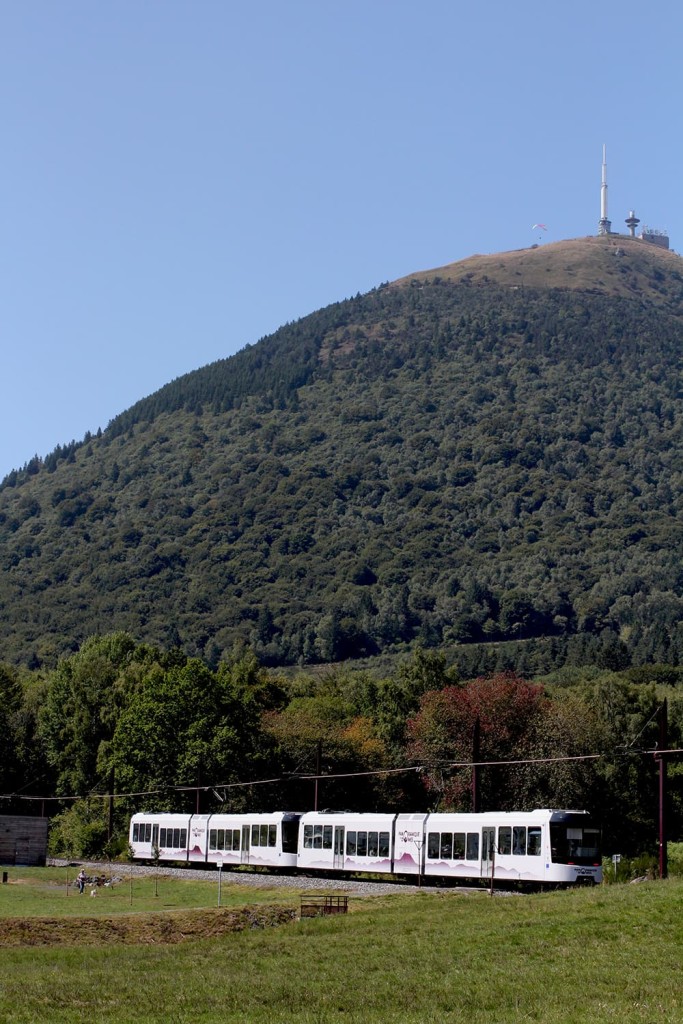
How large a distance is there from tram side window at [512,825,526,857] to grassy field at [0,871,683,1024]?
21.1 ft

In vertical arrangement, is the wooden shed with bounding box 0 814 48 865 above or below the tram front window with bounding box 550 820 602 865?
below

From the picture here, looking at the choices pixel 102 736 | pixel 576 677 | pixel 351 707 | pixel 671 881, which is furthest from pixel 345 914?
pixel 576 677

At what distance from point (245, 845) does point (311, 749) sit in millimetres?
31362

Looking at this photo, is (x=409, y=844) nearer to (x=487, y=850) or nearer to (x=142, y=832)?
(x=487, y=850)

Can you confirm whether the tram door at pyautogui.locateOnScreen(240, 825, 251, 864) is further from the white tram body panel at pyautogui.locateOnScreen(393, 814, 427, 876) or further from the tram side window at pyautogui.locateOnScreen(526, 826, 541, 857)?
the tram side window at pyautogui.locateOnScreen(526, 826, 541, 857)

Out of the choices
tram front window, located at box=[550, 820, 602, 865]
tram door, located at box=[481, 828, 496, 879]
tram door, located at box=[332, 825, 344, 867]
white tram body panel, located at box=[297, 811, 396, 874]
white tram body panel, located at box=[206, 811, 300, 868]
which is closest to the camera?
tram front window, located at box=[550, 820, 602, 865]

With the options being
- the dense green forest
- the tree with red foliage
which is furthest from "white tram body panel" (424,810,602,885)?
the tree with red foliage

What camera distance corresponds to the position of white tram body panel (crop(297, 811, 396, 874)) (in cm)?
6006

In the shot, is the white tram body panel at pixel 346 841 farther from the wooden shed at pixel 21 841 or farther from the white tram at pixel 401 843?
the wooden shed at pixel 21 841

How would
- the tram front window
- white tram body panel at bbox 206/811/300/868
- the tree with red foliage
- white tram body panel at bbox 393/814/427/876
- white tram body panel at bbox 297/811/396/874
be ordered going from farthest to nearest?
the tree with red foliage → white tram body panel at bbox 206/811/300/868 → white tram body panel at bbox 297/811/396/874 → white tram body panel at bbox 393/814/427/876 → the tram front window

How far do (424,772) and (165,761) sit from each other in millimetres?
16692

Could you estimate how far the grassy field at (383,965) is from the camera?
90.7 ft

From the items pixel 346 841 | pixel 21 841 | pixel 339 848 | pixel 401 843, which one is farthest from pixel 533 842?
pixel 21 841

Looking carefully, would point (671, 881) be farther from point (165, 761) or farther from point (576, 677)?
point (576, 677)
